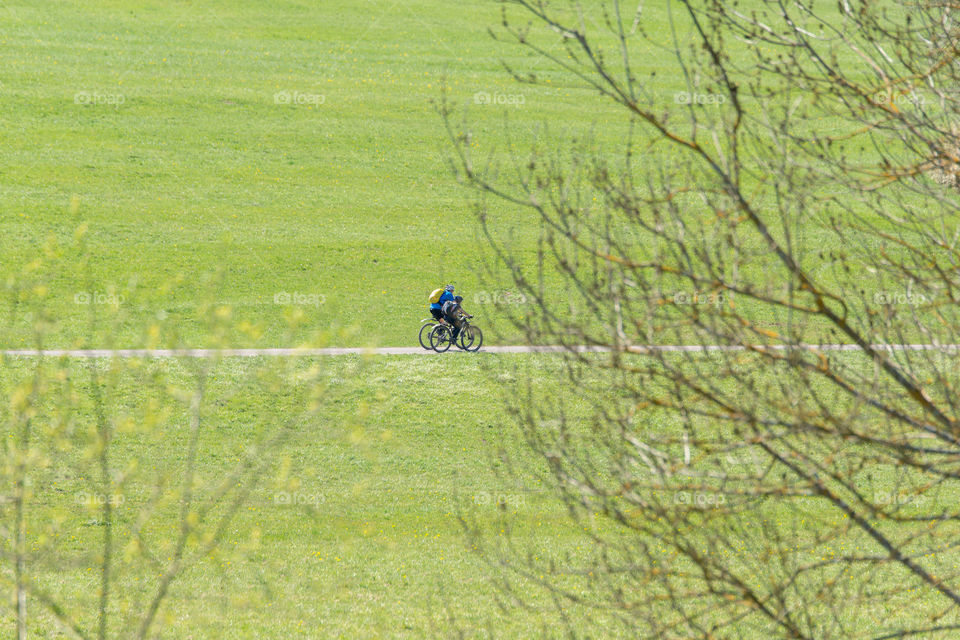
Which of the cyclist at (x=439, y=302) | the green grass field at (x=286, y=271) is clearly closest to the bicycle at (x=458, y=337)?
the cyclist at (x=439, y=302)

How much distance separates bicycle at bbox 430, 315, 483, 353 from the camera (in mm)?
24609

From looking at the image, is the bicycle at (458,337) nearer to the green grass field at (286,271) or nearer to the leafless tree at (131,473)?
the green grass field at (286,271)

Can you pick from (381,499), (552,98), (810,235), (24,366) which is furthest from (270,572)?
(552,98)

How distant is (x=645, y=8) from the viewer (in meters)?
55.4

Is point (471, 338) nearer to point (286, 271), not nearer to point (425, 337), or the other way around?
point (425, 337)

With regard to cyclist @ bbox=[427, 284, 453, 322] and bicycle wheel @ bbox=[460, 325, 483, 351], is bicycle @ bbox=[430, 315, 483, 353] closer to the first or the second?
bicycle wheel @ bbox=[460, 325, 483, 351]

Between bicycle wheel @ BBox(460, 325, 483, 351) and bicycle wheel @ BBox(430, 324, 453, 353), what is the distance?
34cm

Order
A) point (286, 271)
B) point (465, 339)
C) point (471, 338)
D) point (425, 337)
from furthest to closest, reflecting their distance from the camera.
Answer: point (286, 271), point (425, 337), point (465, 339), point (471, 338)

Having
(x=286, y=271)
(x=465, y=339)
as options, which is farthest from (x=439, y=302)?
(x=286, y=271)

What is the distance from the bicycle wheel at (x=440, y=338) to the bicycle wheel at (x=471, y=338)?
34 centimetres

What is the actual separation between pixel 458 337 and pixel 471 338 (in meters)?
0.35

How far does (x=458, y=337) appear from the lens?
2494 centimetres

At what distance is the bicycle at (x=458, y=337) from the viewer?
24.6 meters

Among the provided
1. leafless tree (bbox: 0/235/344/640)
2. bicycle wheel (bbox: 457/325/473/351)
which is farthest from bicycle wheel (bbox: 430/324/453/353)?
leafless tree (bbox: 0/235/344/640)
